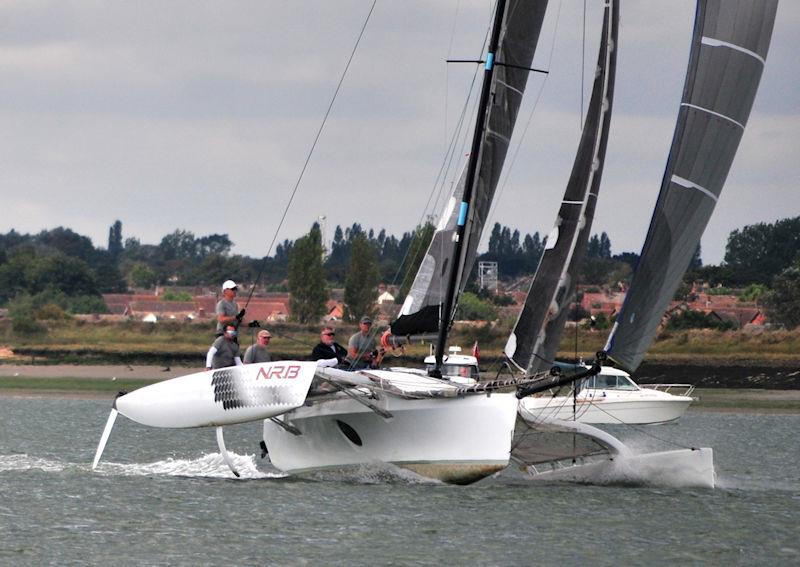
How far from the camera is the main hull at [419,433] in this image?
23.1 metres

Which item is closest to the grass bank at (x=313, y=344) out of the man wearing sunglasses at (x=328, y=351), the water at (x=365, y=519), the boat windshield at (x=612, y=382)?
the boat windshield at (x=612, y=382)

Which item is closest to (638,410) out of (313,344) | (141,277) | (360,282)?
(313,344)

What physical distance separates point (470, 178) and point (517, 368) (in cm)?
296

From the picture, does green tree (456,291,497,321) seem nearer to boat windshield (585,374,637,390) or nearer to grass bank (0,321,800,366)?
grass bank (0,321,800,366)

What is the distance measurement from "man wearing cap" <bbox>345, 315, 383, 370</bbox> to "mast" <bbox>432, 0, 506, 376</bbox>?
0.99 metres

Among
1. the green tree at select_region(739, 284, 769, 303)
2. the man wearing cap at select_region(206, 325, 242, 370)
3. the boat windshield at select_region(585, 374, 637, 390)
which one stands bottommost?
the boat windshield at select_region(585, 374, 637, 390)

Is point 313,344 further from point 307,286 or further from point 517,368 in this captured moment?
point 517,368

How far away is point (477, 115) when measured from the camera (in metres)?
25.9

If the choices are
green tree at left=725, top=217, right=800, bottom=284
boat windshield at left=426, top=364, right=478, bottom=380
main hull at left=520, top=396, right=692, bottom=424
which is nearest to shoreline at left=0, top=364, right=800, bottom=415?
main hull at left=520, top=396, right=692, bottom=424

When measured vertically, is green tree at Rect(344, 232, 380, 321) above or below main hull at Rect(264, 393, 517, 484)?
above

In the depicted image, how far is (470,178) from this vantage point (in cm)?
2569

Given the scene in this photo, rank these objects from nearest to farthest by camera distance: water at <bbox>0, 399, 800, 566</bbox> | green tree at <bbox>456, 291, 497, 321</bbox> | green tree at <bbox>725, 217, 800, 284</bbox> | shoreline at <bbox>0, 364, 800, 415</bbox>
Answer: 1. water at <bbox>0, 399, 800, 566</bbox>
2. shoreline at <bbox>0, 364, 800, 415</bbox>
3. green tree at <bbox>456, 291, 497, 321</bbox>
4. green tree at <bbox>725, 217, 800, 284</bbox>

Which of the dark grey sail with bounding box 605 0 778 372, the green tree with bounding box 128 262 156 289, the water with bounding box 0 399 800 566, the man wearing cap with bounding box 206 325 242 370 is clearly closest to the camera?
the water with bounding box 0 399 800 566

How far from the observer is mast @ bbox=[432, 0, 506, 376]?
83.4ft
